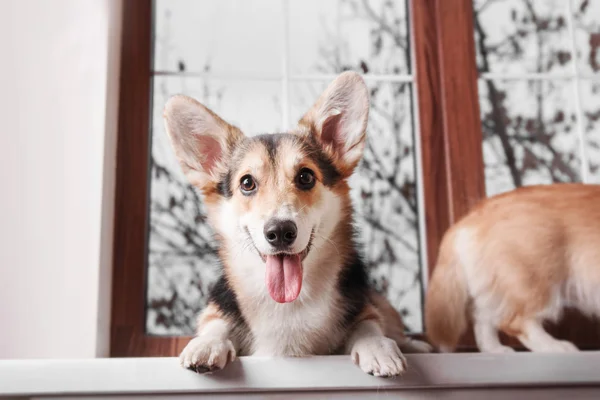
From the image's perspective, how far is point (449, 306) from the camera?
1.07 meters

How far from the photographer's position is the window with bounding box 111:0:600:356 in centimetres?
120

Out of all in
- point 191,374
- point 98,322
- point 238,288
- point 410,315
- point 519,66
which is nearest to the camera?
point 191,374

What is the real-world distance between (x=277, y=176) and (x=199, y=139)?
185 mm

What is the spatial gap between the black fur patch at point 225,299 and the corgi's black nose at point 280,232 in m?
0.17

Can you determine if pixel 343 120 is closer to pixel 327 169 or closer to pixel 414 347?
pixel 327 169

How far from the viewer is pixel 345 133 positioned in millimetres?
970

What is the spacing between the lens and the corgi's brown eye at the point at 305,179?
88cm

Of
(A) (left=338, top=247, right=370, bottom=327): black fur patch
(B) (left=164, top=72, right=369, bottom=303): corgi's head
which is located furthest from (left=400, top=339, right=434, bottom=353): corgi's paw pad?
(B) (left=164, top=72, right=369, bottom=303): corgi's head

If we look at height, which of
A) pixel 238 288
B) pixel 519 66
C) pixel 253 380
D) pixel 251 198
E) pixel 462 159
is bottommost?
pixel 253 380

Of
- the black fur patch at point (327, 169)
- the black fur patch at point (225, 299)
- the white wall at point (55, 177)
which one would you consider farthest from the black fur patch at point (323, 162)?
the white wall at point (55, 177)

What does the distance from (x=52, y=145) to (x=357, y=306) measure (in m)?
0.70

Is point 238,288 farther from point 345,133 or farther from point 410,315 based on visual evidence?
point 410,315

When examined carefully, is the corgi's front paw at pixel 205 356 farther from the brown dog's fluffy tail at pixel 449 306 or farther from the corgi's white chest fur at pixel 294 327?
the brown dog's fluffy tail at pixel 449 306

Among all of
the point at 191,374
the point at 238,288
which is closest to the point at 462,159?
the point at 238,288
